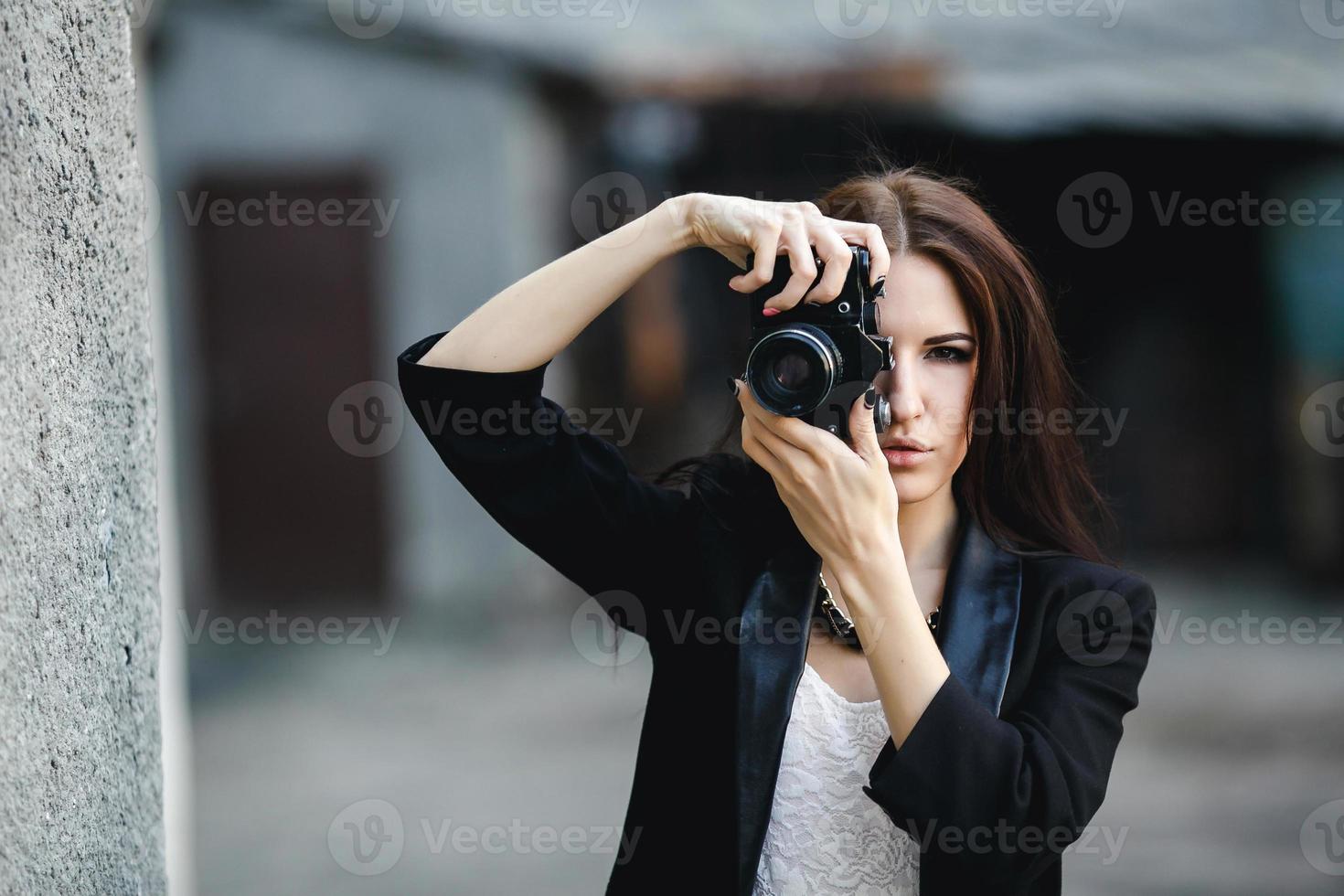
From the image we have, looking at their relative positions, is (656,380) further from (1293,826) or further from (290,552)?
(1293,826)

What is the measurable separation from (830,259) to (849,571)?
366 millimetres

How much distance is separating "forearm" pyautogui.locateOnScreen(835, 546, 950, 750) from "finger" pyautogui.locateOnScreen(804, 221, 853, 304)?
315 mm

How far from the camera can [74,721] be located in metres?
1.21

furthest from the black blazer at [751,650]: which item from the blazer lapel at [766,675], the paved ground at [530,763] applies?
the paved ground at [530,763]

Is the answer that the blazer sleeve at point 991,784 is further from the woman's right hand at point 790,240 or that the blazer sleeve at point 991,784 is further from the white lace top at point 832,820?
the woman's right hand at point 790,240

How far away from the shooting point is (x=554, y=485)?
166 cm

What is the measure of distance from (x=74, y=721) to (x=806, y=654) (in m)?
0.89

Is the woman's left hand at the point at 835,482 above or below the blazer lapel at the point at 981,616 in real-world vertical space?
above

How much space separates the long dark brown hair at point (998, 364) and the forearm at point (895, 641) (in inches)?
13.5

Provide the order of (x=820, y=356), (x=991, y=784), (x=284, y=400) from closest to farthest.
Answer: (x=991, y=784) → (x=820, y=356) → (x=284, y=400)

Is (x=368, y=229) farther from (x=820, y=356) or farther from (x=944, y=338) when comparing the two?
(x=820, y=356)

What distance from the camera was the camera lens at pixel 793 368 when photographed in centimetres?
153

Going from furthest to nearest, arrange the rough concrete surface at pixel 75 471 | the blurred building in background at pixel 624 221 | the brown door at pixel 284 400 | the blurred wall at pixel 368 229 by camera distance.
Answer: the brown door at pixel 284 400
the blurred wall at pixel 368 229
the blurred building in background at pixel 624 221
the rough concrete surface at pixel 75 471

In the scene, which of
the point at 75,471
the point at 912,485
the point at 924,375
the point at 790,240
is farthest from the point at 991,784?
the point at 75,471
